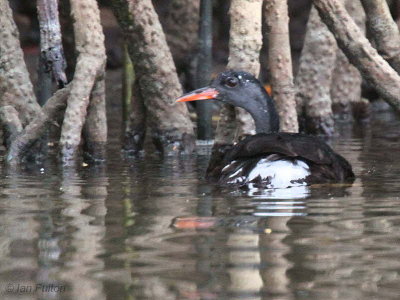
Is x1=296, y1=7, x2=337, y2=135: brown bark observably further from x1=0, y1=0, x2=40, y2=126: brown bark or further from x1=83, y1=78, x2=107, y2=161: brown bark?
x1=0, y1=0, x2=40, y2=126: brown bark

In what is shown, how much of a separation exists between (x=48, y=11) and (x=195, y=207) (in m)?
2.99

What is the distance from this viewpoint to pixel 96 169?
10344 mm

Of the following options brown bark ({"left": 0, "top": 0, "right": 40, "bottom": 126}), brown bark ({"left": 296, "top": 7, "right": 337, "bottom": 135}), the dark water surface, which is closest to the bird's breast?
the dark water surface

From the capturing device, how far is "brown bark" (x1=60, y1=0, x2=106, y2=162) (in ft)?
33.8

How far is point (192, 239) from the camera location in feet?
20.3

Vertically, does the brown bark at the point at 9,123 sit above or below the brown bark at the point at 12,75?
below

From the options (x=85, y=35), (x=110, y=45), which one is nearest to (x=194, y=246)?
(x=85, y=35)

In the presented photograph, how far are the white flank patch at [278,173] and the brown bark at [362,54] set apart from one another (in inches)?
67.4

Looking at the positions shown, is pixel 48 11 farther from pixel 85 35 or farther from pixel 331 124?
pixel 331 124

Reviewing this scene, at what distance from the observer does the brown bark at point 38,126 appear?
34.7ft

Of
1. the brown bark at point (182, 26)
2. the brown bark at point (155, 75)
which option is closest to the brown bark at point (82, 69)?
the brown bark at point (155, 75)

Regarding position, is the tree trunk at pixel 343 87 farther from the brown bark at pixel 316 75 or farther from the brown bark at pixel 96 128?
the brown bark at pixel 96 128

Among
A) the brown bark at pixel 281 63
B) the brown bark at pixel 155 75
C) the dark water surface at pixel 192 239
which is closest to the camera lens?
the dark water surface at pixel 192 239

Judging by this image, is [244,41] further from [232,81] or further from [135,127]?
[135,127]
